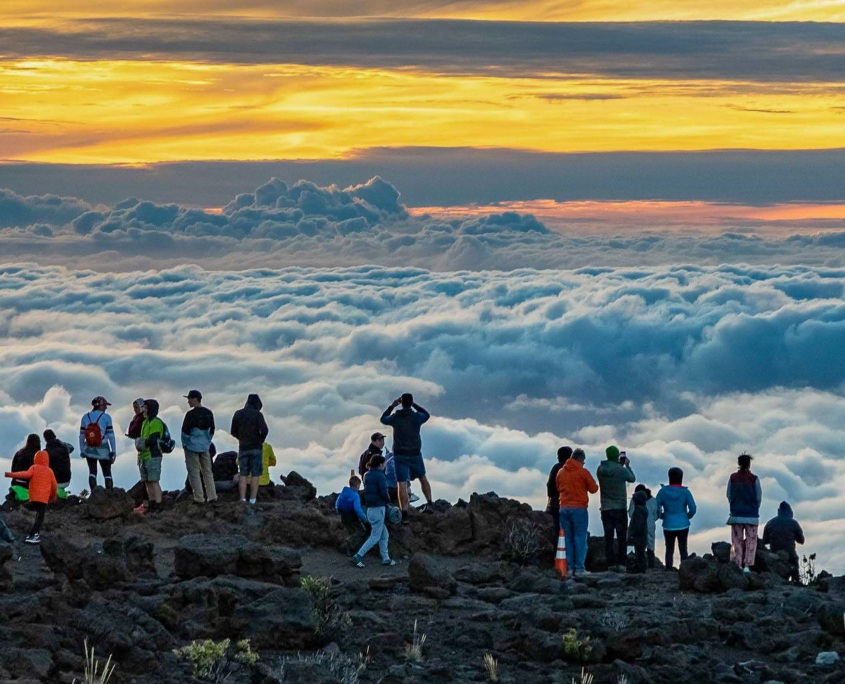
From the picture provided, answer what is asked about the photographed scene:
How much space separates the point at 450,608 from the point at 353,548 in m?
4.09

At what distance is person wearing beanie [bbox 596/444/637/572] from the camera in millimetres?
16359

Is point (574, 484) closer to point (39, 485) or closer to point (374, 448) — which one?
point (374, 448)

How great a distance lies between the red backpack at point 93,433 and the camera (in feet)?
59.7

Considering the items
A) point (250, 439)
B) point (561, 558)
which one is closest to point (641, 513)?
point (561, 558)

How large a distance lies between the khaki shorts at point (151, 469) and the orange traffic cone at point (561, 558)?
18.0 ft

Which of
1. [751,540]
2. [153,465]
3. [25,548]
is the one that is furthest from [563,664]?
[153,465]

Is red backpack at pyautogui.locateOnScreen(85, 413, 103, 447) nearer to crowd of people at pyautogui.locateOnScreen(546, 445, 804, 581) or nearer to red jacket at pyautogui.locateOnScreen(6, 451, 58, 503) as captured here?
red jacket at pyautogui.locateOnScreen(6, 451, 58, 503)

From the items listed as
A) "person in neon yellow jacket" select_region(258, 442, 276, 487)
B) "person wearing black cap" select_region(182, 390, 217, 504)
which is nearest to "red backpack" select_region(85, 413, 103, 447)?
"person wearing black cap" select_region(182, 390, 217, 504)

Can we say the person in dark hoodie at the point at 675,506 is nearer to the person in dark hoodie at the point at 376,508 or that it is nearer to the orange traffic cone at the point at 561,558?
the orange traffic cone at the point at 561,558

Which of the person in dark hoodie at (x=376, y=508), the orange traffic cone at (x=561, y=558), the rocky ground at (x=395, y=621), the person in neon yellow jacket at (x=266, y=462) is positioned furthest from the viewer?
the person in neon yellow jacket at (x=266, y=462)

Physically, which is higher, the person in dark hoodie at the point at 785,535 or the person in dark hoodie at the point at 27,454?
the person in dark hoodie at the point at 27,454

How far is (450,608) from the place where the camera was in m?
13.1

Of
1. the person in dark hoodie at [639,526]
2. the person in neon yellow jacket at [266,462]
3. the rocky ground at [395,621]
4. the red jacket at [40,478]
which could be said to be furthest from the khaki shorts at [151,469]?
the person in dark hoodie at [639,526]

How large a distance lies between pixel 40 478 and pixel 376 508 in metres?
3.98
